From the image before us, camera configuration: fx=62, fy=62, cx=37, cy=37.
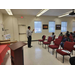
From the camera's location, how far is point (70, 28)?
984cm

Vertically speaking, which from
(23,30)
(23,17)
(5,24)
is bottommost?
(23,30)

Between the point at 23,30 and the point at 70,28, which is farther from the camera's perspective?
the point at 70,28

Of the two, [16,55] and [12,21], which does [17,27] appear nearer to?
[12,21]

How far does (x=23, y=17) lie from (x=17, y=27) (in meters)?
1.49

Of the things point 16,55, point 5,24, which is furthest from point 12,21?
point 16,55

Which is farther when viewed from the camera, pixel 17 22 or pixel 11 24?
pixel 17 22

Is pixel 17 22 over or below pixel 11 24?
over

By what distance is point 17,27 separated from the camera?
25.9 ft

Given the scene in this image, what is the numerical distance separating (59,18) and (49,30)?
236cm

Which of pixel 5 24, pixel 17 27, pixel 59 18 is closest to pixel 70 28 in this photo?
pixel 59 18
